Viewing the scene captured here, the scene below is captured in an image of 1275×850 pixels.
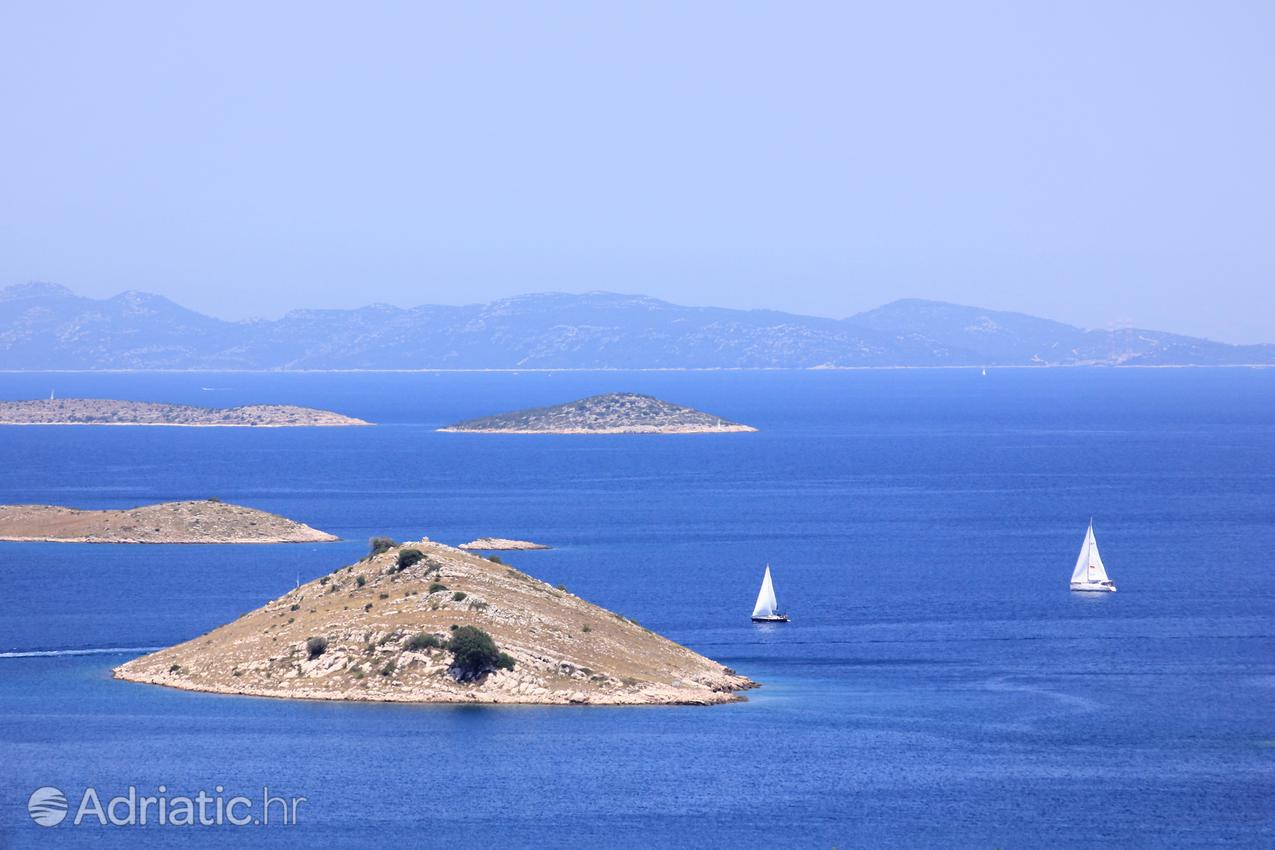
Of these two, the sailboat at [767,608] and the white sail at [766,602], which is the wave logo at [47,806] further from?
the white sail at [766,602]

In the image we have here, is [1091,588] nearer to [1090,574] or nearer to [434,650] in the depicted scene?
[1090,574]

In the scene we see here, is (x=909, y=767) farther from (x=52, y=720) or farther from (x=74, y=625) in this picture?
(x=74, y=625)

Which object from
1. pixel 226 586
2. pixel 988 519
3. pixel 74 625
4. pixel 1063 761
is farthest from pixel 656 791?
pixel 988 519

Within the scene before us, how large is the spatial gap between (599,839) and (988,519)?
118 m

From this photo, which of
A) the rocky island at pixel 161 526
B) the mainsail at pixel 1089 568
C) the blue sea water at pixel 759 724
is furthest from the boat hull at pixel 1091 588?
the rocky island at pixel 161 526

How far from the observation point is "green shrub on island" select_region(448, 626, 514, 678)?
8988 centimetres

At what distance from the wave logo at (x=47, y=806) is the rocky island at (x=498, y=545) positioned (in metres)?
75.2

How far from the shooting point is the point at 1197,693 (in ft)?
311

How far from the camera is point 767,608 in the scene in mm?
116750

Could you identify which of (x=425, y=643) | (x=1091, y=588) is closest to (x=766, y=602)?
(x=1091, y=588)

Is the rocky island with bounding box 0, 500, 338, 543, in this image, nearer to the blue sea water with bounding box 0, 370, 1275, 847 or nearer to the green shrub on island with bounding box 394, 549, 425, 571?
the blue sea water with bounding box 0, 370, 1275, 847

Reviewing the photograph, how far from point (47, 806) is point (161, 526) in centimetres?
9013

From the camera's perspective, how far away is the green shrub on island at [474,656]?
89875mm

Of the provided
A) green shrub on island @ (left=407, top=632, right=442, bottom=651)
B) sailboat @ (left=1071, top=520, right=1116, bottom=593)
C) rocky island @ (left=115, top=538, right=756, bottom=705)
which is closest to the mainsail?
sailboat @ (left=1071, top=520, right=1116, bottom=593)
